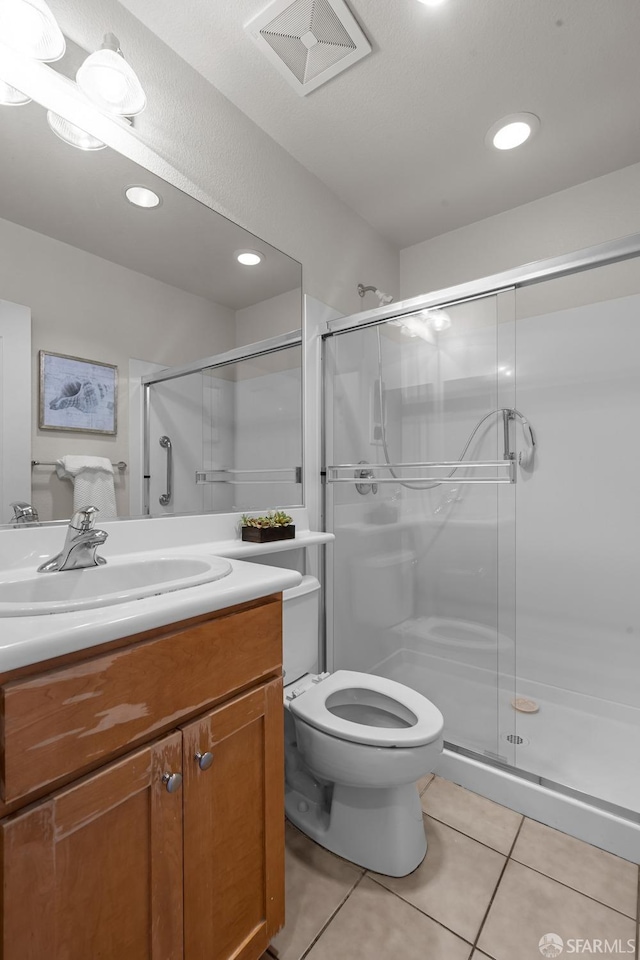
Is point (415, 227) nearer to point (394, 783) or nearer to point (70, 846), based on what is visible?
point (394, 783)

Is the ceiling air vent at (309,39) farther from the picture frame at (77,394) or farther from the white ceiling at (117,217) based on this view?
the picture frame at (77,394)

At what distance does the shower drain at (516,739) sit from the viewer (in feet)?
5.55

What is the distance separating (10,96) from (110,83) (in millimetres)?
242

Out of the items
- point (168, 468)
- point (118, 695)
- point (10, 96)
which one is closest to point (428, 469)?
point (168, 468)

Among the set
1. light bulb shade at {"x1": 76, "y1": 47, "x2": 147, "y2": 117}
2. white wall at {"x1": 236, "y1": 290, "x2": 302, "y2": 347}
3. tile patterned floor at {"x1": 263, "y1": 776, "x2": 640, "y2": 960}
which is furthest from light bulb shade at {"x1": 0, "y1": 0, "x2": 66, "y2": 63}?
tile patterned floor at {"x1": 263, "y1": 776, "x2": 640, "y2": 960}

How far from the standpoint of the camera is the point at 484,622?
1824 mm

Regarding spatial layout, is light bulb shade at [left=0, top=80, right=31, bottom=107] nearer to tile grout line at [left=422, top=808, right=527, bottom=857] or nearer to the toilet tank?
the toilet tank

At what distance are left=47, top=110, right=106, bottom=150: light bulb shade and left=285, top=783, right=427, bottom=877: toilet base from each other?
1.93 metres

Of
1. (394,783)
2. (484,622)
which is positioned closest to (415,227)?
(484,622)

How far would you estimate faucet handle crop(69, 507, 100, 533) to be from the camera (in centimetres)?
102

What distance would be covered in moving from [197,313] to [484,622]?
5.15ft

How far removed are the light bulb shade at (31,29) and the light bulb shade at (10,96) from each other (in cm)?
8

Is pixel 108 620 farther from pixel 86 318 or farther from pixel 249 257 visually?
pixel 249 257

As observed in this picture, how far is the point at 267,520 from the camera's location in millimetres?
1597
